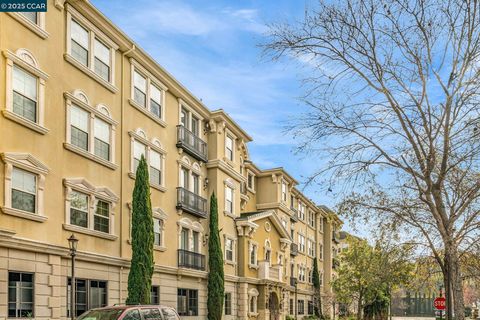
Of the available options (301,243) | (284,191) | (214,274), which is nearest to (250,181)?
(284,191)

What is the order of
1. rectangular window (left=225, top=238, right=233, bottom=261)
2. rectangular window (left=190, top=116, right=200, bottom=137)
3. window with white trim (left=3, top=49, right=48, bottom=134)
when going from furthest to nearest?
rectangular window (left=225, top=238, right=233, bottom=261) → rectangular window (left=190, top=116, right=200, bottom=137) → window with white trim (left=3, top=49, right=48, bottom=134)

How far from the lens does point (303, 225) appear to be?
59344mm

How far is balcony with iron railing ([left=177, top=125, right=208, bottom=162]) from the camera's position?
31.3 m

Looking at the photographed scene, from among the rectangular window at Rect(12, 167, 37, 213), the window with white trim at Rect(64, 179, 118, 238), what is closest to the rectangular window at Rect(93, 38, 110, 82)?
the window with white trim at Rect(64, 179, 118, 238)

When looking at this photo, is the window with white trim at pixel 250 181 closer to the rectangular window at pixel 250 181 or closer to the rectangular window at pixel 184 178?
the rectangular window at pixel 250 181

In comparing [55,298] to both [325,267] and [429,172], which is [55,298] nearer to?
[429,172]

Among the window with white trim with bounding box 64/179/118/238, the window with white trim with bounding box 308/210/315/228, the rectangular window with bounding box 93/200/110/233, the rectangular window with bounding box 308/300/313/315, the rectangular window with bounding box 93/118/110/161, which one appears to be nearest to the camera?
the window with white trim with bounding box 64/179/118/238

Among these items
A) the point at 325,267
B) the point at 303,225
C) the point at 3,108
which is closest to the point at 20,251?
the point at 3,108

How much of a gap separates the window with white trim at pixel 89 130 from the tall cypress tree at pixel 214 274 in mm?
11096

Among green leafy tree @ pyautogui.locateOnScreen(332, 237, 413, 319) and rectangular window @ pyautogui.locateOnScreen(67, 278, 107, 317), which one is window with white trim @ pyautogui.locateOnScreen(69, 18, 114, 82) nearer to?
rectangular window @ pyautogui.locateOnScreen(67, 278, 107, 317)

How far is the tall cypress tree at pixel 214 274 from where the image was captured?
109 feet

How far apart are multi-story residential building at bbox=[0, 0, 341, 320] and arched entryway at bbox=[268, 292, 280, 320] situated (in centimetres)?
382

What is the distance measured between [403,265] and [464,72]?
8.12m

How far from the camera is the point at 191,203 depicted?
32.2 m
